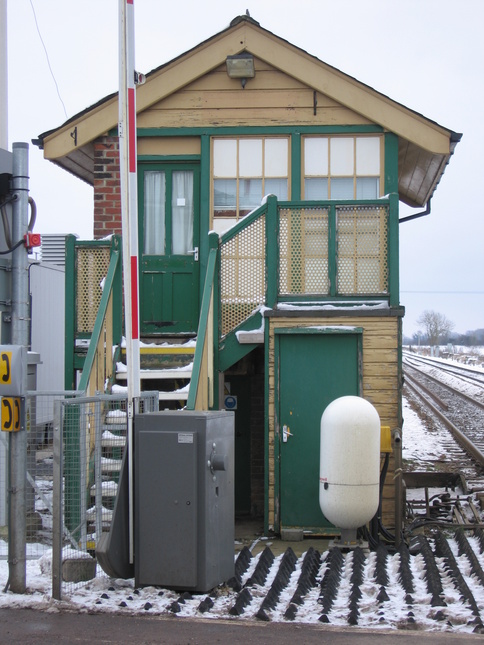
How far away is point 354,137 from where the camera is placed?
35.5 feet

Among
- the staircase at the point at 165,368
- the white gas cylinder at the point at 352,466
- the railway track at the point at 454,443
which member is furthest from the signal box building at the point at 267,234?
the railway track at the point at 454,443

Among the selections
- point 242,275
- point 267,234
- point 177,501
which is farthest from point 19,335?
point 267,234

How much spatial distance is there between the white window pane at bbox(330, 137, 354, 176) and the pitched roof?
41 cm

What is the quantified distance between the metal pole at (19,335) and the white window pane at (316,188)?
508cm

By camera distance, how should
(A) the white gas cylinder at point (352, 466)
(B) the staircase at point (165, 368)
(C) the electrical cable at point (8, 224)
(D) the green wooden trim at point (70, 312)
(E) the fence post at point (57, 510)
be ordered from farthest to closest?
1. (D) the green wooden trim at point (70, 312)
2. (B) the staircase at point (165, 368)
3. (A) the white gas cylinder at point (352, 466)
4. (C) the electrical cable at point (8, 224)
5. (E) the fence post at point (57, 510)

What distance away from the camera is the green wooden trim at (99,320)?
8.50m

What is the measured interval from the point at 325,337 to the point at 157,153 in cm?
344

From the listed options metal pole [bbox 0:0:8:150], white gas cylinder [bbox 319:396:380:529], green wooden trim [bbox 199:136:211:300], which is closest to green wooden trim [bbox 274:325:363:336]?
white gas cylinder [bbox 319:396:380:529]

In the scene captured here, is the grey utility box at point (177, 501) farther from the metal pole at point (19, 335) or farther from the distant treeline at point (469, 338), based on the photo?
the distant treeline at point (469, 338)

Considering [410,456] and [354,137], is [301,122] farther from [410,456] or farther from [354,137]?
[410,456]

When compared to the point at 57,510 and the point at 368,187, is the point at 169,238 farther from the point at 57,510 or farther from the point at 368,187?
the point at 57,510

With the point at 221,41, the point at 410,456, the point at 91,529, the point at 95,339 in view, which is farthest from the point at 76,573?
the point at 410,456

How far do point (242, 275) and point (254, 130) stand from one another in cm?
220

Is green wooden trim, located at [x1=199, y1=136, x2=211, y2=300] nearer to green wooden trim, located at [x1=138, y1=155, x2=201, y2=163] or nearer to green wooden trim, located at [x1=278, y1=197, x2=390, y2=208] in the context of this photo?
green wooden trim, located at [x1=138, y1=155, x2=201, y2=163]
